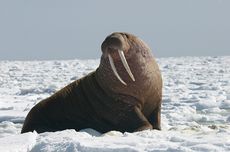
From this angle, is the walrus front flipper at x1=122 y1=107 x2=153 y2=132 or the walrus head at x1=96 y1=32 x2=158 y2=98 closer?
the walrus front flipper at x1=122 y1=107 x2=153 y2=132

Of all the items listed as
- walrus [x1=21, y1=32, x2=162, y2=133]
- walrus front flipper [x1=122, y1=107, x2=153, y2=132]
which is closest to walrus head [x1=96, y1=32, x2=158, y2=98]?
walrus [x1=21, y1=32, x2=162, y2=133]

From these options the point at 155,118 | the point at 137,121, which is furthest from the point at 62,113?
the point at 155,118

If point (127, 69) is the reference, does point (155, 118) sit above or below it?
below

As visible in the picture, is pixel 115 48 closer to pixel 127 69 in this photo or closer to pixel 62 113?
pixel 127 69

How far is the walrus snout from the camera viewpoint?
5.45 metres

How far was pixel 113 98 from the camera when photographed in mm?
5797

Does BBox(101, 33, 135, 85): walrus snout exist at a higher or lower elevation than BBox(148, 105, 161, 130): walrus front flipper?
higher

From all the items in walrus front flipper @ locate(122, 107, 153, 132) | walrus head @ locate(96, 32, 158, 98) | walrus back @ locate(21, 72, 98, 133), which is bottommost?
walrus back @ locate(21, 72, 98, 133)

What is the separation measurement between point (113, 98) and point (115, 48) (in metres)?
0.56

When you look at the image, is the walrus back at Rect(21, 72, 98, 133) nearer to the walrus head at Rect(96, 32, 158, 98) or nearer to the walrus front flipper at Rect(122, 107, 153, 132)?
the walrus head at Rect(96, 32, 158, 98)

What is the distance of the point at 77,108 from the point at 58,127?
11.0 inches

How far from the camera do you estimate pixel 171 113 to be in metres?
A: 8.54

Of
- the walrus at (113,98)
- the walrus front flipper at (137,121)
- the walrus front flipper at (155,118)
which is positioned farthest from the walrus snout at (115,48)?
the walrus front flipper at (155,118)

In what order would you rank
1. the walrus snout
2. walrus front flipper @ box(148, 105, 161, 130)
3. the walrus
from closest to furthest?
the walrus snout, the walrus, walrus front flipper @ box(148, 105, 161, 130)
